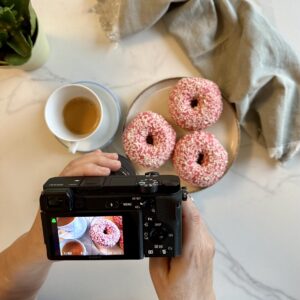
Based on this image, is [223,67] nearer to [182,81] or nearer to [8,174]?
[182,81]

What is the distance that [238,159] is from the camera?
2.51ft

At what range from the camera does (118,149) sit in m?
0.78

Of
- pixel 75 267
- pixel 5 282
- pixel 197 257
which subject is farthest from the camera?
pixel 75 267

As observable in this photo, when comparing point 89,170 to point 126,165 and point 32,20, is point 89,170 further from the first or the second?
point 32,20

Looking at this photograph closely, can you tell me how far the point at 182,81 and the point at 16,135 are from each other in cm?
31

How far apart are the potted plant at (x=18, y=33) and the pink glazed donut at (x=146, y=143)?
0.20 meters

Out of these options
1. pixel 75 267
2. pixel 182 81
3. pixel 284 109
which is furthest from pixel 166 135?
pixel 75 267

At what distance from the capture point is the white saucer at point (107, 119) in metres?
0.75

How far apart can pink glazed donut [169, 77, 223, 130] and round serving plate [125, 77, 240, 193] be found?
0.03m

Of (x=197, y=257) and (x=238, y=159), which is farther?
(x=238, y=159)

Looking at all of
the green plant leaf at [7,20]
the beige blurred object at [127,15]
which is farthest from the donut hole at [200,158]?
the green plant leaf at [7,20]

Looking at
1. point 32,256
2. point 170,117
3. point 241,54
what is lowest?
point 32,256

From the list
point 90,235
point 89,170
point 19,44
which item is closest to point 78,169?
point 89,170

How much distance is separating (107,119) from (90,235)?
10.8 inches
